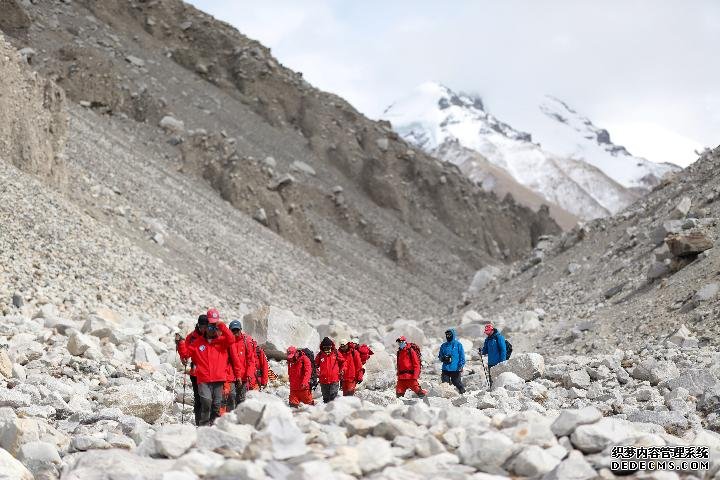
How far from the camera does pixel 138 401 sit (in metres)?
11.6

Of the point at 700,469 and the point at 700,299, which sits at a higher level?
the point at 700,299

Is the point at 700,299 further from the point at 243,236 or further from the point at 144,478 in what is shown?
the point at 243,236

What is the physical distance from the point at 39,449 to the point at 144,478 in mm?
2193

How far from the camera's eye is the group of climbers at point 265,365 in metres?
10.1

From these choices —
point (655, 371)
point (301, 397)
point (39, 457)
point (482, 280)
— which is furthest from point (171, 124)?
point (39, 457)

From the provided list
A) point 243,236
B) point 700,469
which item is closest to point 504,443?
point 700,469

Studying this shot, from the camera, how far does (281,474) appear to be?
6.42 meters

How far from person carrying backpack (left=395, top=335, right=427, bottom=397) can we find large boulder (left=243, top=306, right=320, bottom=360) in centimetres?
580

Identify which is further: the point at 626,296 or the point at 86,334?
the point at 626,296

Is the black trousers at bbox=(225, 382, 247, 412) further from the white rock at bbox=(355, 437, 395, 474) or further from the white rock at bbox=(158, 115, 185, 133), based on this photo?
the white rock at bbox=(158, 115, 185, 133)

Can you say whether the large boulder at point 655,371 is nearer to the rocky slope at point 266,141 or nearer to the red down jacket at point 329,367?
the red down jacket at point 329,367

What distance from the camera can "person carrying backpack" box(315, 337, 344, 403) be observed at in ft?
42.7

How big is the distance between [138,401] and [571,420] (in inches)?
249

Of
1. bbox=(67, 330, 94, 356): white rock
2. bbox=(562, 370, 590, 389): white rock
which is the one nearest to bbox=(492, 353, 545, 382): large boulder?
bbox=(562, 370, 590, 389): white rock
